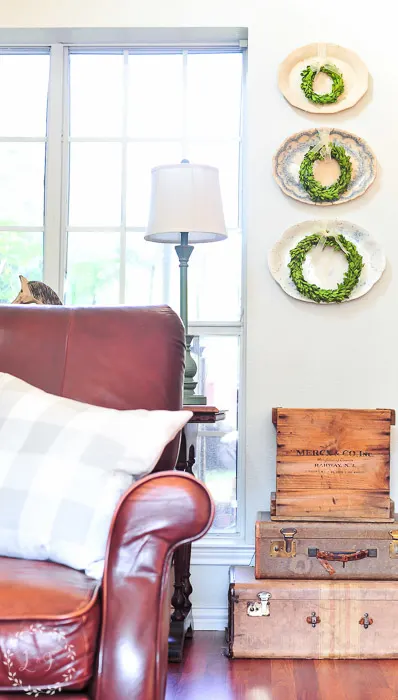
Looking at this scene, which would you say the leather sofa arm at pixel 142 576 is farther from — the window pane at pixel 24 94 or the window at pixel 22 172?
the window pane at pixel 24 94

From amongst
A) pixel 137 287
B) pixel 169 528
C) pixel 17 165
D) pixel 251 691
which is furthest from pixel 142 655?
pixel 17 165

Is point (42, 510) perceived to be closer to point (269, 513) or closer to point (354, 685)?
point (354, 685)

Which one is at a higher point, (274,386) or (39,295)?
(39,295)

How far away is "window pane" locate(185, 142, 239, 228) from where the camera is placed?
3.43m

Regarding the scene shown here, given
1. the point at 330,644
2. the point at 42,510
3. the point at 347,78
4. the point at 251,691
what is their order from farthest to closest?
the point at 347,78 < the point at 330,644 < the point at 251,691 < the point at 42,510

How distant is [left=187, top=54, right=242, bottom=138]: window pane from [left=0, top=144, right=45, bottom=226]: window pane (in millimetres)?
657

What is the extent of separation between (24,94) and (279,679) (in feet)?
8.18

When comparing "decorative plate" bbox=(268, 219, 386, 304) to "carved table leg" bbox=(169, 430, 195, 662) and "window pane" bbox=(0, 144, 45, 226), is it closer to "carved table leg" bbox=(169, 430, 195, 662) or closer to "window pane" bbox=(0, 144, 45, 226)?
"carved table leg" bbox=(169, 430, 195, 662)

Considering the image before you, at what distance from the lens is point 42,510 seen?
1595mm

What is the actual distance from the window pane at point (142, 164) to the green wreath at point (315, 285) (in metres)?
0.67

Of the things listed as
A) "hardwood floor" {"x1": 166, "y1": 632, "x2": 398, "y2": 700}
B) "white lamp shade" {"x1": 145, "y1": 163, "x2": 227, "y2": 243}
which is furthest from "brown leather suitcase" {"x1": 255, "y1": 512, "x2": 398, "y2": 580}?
"white lamp shade" {"x1": 145, "y1": 163, "x2": 227, "y2": 243}

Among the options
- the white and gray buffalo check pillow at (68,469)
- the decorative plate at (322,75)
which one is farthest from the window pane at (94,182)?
the white and gray buffalo check pillow at (68,469)

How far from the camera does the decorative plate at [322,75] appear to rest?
3248 millimetres

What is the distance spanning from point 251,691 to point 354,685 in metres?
0.31
